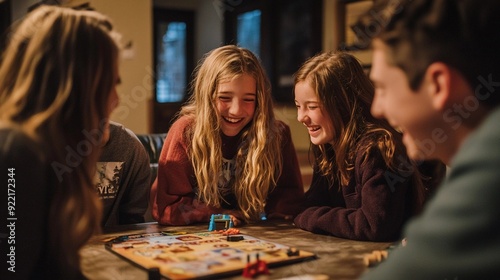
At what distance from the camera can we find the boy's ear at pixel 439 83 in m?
0.76

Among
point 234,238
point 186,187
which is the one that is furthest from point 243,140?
point 234,238

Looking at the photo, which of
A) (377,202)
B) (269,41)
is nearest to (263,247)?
(377,202)

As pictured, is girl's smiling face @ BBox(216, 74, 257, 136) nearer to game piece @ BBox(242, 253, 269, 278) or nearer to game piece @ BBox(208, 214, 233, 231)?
game piece @ BBox(208, 214, 233, 231)

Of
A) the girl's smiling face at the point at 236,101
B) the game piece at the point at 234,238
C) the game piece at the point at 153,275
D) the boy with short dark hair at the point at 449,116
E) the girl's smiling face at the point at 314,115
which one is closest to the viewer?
the boy with short dark hair at the point at 449,116

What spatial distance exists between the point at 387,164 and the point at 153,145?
1.58 m

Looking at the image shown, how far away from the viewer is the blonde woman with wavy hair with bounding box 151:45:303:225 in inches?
67.6

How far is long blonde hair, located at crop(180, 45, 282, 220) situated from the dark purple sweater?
0.25 m

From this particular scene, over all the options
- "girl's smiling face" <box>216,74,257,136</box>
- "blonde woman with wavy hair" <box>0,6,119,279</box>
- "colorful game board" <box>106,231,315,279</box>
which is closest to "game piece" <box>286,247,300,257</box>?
"colorful game board" <box>106,231,315,279</box>

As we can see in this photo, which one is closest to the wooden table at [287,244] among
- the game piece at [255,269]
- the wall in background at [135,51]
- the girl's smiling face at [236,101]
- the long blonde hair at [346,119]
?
the game piece at [255,269]

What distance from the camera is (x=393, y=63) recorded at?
839 mm

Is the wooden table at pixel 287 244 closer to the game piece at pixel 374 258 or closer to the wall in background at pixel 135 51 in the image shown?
the game piece at pixel 374 258

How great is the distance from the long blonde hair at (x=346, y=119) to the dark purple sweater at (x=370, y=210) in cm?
4

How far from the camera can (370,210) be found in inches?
54.7

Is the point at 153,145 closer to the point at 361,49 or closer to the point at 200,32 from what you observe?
the point at 361,49
